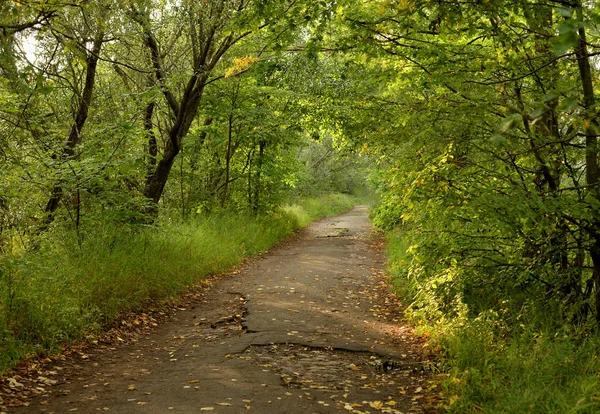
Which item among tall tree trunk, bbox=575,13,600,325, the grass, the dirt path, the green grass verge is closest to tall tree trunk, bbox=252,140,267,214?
the grass

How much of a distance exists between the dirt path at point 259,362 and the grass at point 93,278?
1.68 ft

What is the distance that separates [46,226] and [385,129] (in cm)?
583

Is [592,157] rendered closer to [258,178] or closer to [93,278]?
[93,278]

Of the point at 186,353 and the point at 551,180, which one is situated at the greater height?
the point at 551,180

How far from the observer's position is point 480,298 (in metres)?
6.95

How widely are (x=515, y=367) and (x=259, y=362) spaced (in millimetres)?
2793

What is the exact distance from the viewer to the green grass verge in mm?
3984

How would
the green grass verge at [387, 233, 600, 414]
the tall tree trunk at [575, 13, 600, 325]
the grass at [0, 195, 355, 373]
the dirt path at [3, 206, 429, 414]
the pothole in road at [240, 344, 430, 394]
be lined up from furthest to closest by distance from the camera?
the grass at [0, 195, 355, 373] → the pothole in road at [240, 344, 430, 394] → the tall tree trunk at [575, 13, 600, 325] → the dirt path at [3, 206, 429, 414] → the green grass verge at [387, 233, 600, 414]

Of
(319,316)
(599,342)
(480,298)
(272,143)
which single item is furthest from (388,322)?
(272,143)

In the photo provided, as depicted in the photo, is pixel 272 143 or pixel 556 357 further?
pixel 272 143

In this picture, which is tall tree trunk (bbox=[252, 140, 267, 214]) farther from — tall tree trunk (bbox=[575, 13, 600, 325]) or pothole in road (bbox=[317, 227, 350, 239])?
tall tree trunk (bbox=[575, 13, 600, 325])

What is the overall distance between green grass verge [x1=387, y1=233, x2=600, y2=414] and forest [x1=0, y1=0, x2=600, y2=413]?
0.07ft

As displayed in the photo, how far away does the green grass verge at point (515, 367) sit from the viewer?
13.1 ft

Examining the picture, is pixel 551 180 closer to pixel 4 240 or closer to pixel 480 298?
pixel 480 298
